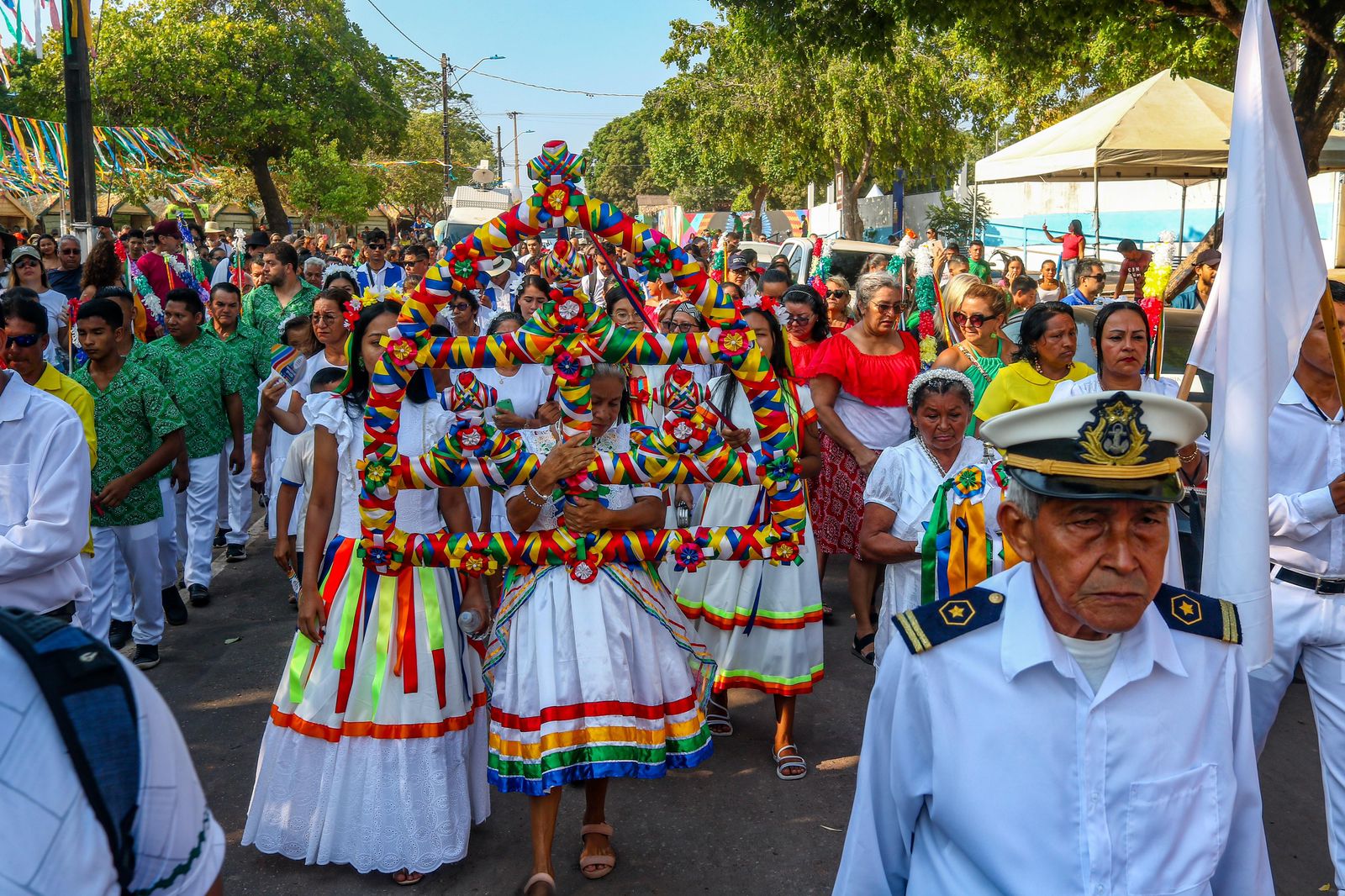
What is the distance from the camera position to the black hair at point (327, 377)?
5832 mm

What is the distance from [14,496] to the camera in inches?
138

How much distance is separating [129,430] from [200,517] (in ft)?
4.63

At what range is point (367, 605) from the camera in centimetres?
409

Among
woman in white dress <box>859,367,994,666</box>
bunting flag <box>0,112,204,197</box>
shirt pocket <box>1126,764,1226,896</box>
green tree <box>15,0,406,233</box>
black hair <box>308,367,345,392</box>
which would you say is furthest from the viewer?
green tree <box>15,0,406,233</box>

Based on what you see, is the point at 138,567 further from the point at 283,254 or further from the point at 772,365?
the point at 283,254

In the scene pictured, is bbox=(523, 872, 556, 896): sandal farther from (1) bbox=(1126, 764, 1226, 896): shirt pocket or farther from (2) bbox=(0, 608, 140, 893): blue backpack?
(2) bbox=(0, 608, 140, 893): blue backpack

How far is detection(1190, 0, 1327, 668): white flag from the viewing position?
2.81 metres

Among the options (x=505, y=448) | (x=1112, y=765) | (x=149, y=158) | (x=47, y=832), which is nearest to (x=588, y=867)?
(x=505, y=448)

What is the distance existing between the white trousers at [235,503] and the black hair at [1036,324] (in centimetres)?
531

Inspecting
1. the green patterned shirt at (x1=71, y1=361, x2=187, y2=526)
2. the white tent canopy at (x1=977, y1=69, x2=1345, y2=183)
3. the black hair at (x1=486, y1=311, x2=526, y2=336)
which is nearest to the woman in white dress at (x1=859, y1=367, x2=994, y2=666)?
the black hair at (x1=486, y1=311, x2=526, y2=336)

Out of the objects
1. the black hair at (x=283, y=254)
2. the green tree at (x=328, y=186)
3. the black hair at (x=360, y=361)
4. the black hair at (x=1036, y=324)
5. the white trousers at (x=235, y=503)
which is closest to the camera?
the black hair at (x=360, y=361)

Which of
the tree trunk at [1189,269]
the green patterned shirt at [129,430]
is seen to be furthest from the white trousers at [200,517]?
the tree trunk at [1189,269]

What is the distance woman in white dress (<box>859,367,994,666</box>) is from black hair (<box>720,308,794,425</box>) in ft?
3.10

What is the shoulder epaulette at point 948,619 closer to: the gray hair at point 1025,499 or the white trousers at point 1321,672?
the gray hair at point 1025,499
